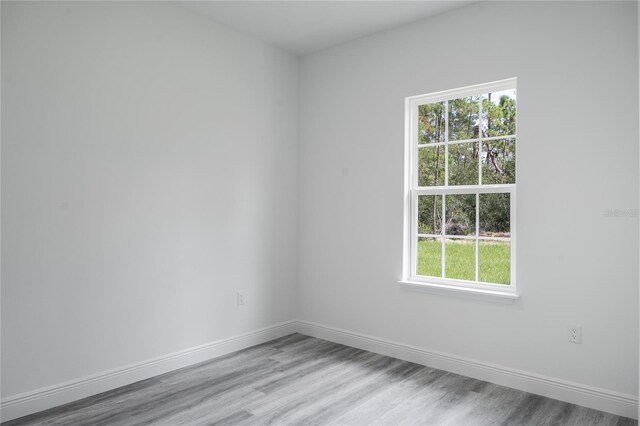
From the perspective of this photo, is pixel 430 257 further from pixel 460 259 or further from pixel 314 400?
pixel 314 400

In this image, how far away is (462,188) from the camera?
11.4 ft

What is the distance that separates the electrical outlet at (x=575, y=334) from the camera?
2.85 metres

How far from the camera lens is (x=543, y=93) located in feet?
9.88

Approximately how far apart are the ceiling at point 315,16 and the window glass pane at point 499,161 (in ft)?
3.64

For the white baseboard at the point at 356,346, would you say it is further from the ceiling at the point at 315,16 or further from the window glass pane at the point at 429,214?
the ceiling at the point at 315,16

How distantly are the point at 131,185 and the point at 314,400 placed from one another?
6.46 ft

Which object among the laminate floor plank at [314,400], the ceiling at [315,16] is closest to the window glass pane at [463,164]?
the ceiling at [315,16]

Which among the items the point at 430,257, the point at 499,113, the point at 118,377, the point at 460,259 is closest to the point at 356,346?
the point at 430,257

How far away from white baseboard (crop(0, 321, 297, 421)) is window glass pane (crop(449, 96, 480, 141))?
2.47m

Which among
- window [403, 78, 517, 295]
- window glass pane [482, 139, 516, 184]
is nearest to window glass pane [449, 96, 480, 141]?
window [403, 78, 517, 295]

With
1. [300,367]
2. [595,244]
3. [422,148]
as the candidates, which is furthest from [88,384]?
[595,244]

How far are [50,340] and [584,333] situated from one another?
3401mm

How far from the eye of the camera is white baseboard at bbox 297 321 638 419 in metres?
Result: 2.73

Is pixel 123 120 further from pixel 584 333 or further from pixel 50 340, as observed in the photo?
pixel 584 333
